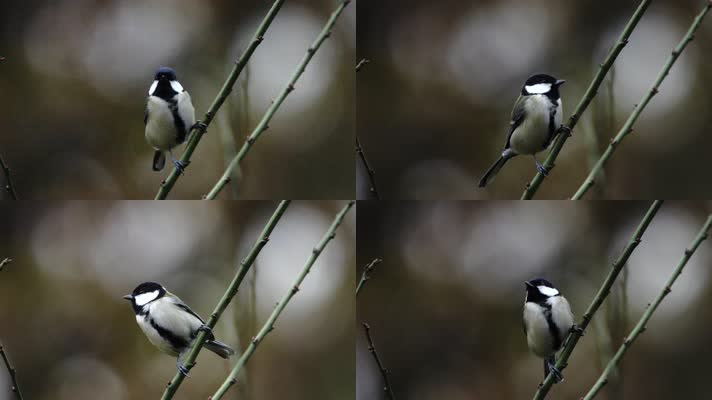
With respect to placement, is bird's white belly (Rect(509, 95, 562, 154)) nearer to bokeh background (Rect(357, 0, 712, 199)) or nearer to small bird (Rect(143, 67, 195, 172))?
bokeh background (Rect(357, 0, 712, 199))

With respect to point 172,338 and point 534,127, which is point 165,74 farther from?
point 534,127

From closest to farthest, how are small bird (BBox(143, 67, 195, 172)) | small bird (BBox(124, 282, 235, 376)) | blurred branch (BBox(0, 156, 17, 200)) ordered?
blurred branch (BBox(0, 156, 17, 200)), small bird (BBox(143, 67, 195, 172)), small bird (BBox(124, 282, 235, 376))

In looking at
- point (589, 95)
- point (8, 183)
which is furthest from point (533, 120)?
point (8, 183)

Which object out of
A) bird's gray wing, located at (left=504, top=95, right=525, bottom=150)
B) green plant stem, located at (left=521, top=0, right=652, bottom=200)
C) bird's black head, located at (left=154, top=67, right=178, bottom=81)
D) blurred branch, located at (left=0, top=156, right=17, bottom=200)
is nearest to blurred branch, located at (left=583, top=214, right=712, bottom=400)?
green plant stem, located at (left=521, top=0, right=652, bottom=200)

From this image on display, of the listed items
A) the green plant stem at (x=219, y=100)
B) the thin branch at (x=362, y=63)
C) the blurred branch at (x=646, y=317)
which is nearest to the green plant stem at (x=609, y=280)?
the blurred branch at (x=646, y=317)

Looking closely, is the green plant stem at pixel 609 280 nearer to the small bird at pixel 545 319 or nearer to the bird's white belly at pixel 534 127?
the small bird at pixel 545 319
